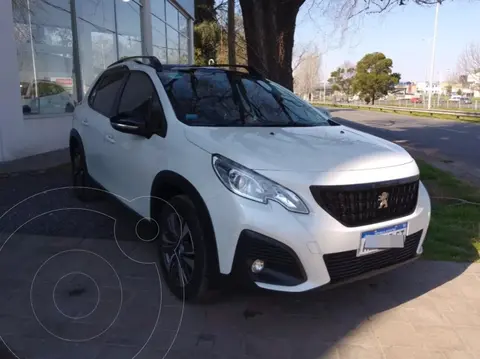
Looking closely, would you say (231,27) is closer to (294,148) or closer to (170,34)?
(170,34)

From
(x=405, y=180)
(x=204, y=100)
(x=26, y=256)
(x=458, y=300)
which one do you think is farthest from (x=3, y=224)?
(x=458, y=300)

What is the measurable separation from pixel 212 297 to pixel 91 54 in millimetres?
9908

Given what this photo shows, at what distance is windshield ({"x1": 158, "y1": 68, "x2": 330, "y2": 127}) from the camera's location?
12.1 feet

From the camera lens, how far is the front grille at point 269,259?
270cm

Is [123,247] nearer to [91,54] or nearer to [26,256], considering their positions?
[26,256]

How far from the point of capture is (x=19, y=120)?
340 inches

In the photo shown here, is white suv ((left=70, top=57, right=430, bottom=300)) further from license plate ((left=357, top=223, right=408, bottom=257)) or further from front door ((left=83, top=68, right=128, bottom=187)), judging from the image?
front door ((left=83, top=68, right=128, bottom=187))

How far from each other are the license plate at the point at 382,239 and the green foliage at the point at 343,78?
7618 cm

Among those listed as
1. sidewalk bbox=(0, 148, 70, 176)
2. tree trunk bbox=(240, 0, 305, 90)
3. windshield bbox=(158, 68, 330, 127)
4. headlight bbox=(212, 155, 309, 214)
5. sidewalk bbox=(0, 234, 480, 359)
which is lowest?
sidewalk bbox=(0, 234, 480, 359)

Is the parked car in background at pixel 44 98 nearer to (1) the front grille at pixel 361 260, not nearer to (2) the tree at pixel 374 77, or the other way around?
(1) the front grille at pixel 361 260

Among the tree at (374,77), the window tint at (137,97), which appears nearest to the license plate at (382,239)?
the window tint at (137,97)

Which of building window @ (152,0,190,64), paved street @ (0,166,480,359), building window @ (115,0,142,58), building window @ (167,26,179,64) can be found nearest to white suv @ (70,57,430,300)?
paved street @ (0,166,480,359)


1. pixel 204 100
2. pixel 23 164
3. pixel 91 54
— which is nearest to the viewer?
pixel 204 100

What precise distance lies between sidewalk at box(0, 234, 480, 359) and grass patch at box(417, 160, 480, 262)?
16.3 inches
